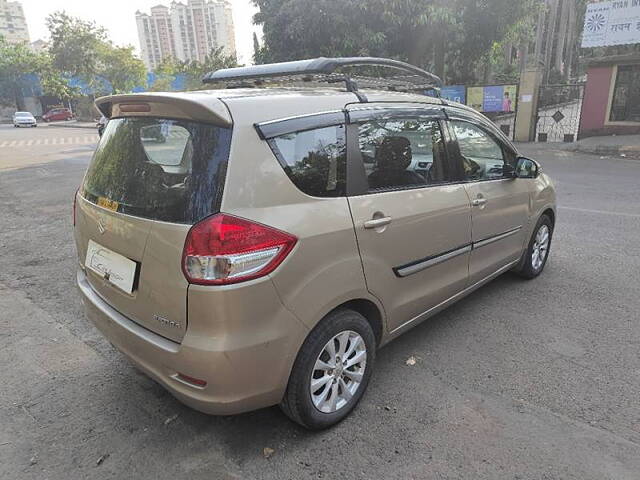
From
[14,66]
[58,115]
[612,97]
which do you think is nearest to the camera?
[612,97]

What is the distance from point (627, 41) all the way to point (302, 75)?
53.1ft

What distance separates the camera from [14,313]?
3.93 meters

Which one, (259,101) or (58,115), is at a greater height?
(259,101)

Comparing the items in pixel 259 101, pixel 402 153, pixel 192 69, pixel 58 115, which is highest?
pixel 192 69

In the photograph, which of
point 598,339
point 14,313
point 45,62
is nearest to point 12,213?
point 14,313

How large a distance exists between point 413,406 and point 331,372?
0.57 metres

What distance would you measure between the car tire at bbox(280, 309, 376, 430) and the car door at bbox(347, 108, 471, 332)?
24cm

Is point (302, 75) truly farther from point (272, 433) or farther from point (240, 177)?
point (272, 433)

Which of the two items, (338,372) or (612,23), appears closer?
(338,372)

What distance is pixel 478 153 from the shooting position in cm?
355

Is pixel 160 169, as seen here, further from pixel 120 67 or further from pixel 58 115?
pixel 58 115

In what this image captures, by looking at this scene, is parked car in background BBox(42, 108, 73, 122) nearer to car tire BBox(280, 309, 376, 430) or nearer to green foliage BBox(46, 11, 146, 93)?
green foliage BBox(46, 11, 146, 93)

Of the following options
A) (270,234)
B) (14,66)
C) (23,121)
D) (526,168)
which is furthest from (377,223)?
(14,66)

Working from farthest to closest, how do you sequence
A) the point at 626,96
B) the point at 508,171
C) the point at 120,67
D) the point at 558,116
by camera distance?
the point at 120,67, the point at 558,116, the point at 626,96, the point at 508,171
